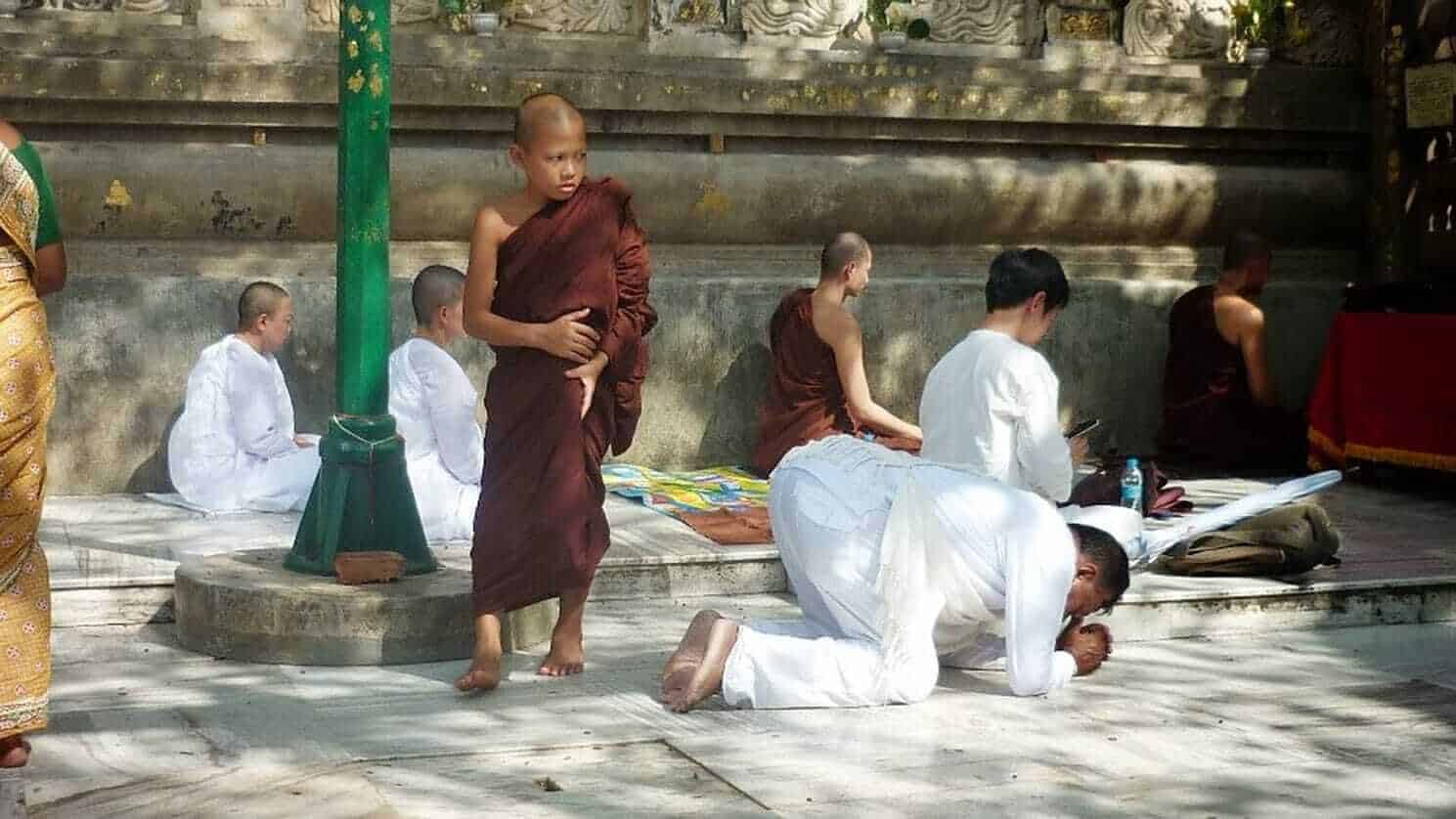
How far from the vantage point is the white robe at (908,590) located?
228 inches

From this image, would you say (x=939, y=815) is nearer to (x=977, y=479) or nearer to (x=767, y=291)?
(x=977, y=479)

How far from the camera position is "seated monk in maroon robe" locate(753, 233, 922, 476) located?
9.36m

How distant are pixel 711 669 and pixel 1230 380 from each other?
521cm

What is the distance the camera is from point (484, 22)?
9625 millimetres

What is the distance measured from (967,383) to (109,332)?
3.98 m

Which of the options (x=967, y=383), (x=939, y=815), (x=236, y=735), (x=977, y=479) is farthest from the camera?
(x=967, y=383)

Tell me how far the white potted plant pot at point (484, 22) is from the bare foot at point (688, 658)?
4412 millimetres

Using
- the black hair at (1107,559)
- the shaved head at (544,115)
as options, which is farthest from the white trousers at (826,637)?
the shaved head at (544,115)

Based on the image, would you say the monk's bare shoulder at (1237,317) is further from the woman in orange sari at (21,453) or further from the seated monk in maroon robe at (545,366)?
the woman in orange sari at (21,453)

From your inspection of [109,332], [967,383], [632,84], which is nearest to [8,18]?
[109,332]

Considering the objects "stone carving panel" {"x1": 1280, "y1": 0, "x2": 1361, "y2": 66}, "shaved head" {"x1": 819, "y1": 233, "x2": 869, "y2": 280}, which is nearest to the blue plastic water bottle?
"shaved head" {"x1": 819, "y1": 233, "x2": 869, "y2": 280}

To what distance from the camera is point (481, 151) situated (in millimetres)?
9695

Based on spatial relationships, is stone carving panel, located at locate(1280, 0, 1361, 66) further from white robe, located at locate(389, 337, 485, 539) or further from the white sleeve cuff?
the white sleeve cuff

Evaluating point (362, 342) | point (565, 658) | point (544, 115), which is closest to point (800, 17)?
point (362, 342)
